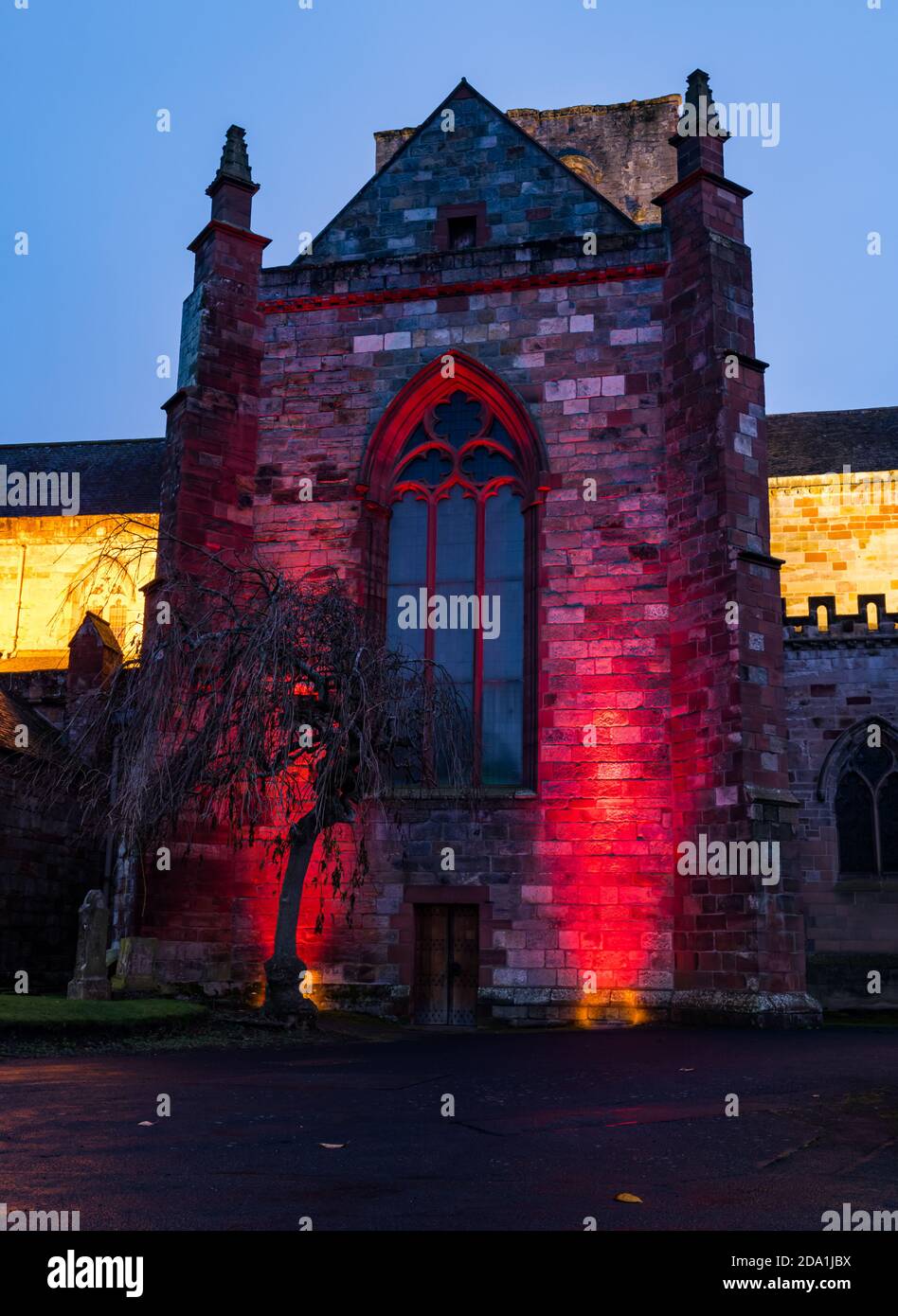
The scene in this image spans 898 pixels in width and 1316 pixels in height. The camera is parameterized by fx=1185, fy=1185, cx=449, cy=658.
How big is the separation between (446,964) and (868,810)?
10.1 metres

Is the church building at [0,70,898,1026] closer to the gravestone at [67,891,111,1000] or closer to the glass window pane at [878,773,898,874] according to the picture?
the gravestone at [67,891,111,1000]

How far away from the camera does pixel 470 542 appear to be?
54.9 ft

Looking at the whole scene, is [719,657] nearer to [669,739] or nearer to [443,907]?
[669,739]

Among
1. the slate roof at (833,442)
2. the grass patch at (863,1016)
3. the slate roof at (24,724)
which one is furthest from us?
the slate roof at (833,442)

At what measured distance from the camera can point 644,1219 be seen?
13.4 feet

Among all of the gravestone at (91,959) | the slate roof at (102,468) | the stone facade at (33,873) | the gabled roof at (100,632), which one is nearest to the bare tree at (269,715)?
the gravestone at (91,959)

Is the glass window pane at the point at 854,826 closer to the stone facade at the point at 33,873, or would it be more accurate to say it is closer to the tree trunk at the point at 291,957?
the tree trunk at the point at 291,957

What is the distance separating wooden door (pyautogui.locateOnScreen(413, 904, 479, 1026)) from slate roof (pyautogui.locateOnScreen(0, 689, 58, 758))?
6.89 metres

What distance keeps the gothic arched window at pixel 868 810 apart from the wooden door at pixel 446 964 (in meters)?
9.19

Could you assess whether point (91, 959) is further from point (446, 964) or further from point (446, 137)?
point (446, 137)

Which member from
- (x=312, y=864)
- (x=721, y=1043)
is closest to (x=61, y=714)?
(x=312, y=864)

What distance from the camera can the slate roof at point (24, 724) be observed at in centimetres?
1888

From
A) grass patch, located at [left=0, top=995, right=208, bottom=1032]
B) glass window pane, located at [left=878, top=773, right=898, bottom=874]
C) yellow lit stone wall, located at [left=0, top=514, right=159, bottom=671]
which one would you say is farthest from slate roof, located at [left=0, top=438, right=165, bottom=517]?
grass patch, located at [left=0, top=995, right=208, bottom=1032]

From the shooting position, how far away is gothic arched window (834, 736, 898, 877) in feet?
70.1
